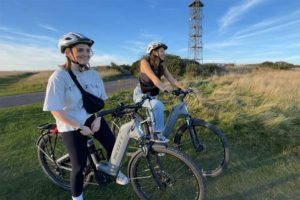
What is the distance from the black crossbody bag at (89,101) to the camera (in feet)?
10.5

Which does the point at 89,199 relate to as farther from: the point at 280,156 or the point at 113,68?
the point at 113,68

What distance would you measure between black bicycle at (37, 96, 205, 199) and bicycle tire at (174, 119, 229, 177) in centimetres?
67

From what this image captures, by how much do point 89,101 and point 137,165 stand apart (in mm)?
968

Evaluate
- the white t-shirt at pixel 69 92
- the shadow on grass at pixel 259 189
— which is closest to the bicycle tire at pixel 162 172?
the shadow on grass at pixel 259 189

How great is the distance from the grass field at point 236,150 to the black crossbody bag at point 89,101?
1334mm

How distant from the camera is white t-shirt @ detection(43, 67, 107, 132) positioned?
2998 millimetres

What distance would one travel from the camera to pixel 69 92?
Answer: 10.3 feet

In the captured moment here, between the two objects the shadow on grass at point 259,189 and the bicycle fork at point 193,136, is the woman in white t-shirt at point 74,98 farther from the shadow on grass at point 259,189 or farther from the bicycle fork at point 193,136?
the shadow on grass at point 259,189

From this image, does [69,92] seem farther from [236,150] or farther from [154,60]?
[236,150]

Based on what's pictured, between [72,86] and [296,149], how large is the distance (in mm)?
4329

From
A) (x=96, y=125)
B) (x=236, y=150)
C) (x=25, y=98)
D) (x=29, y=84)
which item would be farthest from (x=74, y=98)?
(x=29, y=84)

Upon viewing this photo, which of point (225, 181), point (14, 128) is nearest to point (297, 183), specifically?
point (225, 181)

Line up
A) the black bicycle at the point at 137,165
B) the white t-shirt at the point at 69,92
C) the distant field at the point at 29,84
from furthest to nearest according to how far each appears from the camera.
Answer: the distant field at the point at 29,84 → the black bicycle at the point at 137,165 → the white t-shirt at the point at 69,92

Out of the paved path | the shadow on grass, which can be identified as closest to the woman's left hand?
the shadow on grass
